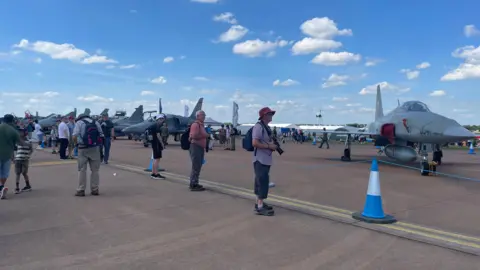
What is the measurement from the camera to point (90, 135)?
22.9 ft

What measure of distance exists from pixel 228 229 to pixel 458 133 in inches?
329

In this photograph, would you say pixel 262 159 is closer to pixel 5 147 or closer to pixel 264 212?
pixel 264 212

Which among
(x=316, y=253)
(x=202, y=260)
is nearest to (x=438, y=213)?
(x=316, y=253)

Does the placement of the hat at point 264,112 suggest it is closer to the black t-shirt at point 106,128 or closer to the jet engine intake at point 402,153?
the jet engine intake at point 402,153

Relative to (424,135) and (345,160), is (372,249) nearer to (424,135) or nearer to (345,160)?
(424,135)

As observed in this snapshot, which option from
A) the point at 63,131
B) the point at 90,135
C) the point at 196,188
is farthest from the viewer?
the point at 63,131

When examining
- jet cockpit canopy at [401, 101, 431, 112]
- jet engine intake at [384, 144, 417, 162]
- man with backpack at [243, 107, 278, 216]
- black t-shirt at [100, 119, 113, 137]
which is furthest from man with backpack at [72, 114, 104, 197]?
jet cockpit canopy at [401, 101, 431, 112]

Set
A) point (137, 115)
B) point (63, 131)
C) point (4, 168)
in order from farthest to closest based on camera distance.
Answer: point (137, 115) < point (63, 131) < point (4, 168)

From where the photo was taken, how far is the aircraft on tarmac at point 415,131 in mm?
10334

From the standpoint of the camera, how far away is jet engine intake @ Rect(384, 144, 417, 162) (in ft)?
38.0

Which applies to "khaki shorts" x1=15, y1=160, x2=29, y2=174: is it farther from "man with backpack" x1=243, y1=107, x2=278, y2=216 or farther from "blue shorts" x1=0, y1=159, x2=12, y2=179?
"man with backpack" x1=243, y1=107, x2=278, y2=216

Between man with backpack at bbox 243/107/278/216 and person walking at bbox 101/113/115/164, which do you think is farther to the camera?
person walking at bbox 101/113/115/164

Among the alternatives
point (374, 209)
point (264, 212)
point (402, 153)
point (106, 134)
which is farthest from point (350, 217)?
point (106, 134)

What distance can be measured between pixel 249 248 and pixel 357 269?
1.22 meters
